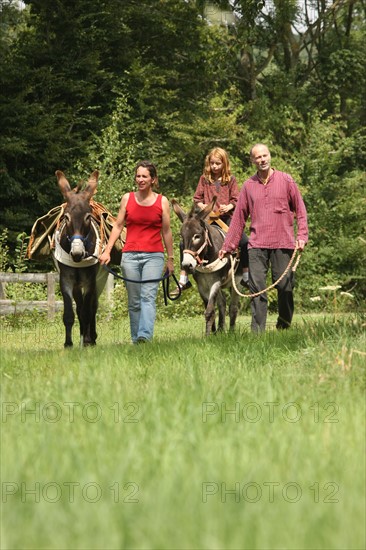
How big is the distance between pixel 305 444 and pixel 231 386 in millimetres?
1685

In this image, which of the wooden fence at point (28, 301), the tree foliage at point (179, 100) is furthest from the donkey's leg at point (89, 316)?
the tree foliage at point (179, 100)

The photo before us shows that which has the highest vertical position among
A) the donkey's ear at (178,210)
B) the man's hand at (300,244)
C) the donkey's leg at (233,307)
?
the donkey's ear at (178,210)

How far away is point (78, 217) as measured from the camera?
1092 cm

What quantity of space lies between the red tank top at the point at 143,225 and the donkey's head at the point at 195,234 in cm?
132

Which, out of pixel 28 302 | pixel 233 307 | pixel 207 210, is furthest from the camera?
pixel 28 302

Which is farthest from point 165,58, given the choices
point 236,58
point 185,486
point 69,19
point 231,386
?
point 185,486

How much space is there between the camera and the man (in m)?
11.0

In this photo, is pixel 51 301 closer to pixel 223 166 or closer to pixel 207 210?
pixel 223 166

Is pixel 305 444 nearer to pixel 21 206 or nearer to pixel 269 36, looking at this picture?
pixel 21 206

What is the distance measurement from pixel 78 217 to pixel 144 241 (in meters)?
0.89

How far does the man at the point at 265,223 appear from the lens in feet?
35.9

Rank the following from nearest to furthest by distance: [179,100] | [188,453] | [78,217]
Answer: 1. [188,453]
2. [78,217]
3. [179,100]

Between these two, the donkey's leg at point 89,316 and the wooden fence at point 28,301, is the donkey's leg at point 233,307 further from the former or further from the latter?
the wooden fence at point 28,301

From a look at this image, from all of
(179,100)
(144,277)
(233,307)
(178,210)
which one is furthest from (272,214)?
(179,100)
